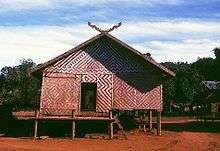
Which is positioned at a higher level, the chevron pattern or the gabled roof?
the gabled roof

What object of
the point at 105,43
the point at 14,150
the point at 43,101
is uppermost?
the point at 105,43

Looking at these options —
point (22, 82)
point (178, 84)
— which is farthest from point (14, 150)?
point (178, 84)

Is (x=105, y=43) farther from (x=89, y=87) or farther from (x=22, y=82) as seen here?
(x=22, y=82)

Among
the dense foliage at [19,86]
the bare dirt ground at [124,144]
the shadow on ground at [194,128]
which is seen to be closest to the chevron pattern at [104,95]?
the bare dirt ground at [124,144]

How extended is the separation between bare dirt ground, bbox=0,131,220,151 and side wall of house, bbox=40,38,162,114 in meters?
2.33

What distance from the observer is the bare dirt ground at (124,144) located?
2012 cm

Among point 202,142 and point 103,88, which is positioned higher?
point 103,88

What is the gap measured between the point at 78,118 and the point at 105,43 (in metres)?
5.21

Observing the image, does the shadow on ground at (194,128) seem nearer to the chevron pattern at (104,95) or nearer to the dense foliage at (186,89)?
the chevron pattern at (104,95)

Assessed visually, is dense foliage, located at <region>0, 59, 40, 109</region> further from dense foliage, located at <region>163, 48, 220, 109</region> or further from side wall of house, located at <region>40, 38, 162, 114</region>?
side wall of house, located at <region>40, 38, 162, 114</region>

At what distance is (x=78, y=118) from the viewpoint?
81.0ft

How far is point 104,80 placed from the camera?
2616 centimetres

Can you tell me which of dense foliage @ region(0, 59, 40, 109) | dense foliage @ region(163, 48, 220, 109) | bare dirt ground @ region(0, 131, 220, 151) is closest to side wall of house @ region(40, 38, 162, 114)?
bare dirt ground @ region(0, 131, 220, 151)

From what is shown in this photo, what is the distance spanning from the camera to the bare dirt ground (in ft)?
66.0
